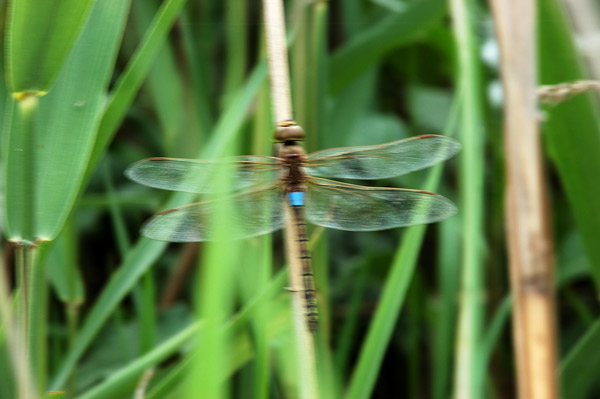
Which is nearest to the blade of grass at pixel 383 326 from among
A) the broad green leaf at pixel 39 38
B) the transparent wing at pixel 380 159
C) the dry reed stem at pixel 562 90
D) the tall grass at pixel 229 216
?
the tall grass at pixel 229 216

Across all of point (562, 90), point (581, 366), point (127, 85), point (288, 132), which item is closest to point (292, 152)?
point (288, 132)

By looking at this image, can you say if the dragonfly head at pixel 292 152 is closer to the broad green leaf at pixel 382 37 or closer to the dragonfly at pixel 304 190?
the dragonfly at pixel 304 190

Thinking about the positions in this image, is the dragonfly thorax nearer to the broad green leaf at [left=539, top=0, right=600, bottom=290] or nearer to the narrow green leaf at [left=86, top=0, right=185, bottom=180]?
the narrow green leaf at [left=86, top=0, right=185, bottom=180]

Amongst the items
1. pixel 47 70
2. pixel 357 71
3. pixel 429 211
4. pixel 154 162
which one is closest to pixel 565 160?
pixel 429 211

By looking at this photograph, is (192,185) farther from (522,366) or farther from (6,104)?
(522,366)

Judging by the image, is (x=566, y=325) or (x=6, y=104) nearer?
(x=6, y=104)

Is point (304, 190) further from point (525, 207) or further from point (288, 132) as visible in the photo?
point (525, 207)
